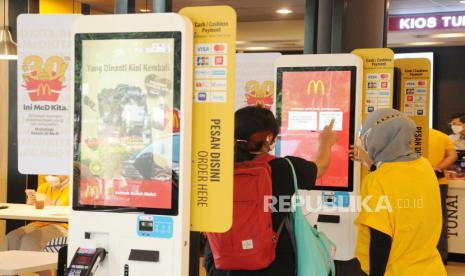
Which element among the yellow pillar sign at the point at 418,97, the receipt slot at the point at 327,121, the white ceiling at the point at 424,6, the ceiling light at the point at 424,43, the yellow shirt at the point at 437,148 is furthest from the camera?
the ceiling light at the point at 424,43

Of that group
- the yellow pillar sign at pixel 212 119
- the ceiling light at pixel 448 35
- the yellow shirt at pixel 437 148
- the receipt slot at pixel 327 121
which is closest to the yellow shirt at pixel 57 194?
the receipt slot at pixel 327 121

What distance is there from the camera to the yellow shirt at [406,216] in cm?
267

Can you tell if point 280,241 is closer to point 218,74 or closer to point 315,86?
point 218,74

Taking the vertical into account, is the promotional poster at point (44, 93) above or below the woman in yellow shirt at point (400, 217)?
above

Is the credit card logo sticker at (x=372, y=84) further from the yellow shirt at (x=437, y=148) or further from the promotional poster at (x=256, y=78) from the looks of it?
the yellow shirt at (x=437, y=148)

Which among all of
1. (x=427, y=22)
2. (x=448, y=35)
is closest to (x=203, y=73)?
(x=427, y=22)

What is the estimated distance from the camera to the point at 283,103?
156 inches

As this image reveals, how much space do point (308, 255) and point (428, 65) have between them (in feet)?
9.49

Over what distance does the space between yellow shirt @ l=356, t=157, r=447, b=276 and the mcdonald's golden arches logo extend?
1221mm

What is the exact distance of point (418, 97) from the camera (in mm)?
5125

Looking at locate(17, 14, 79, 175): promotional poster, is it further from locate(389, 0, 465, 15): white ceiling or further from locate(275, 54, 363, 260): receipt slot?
locate(389, 0, 465, 15): white ceiling

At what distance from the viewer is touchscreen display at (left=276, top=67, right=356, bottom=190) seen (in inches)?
151

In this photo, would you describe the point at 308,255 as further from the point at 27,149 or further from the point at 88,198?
the point at 27,149

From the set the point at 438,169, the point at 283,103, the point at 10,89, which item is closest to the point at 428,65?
the point at 283,103
